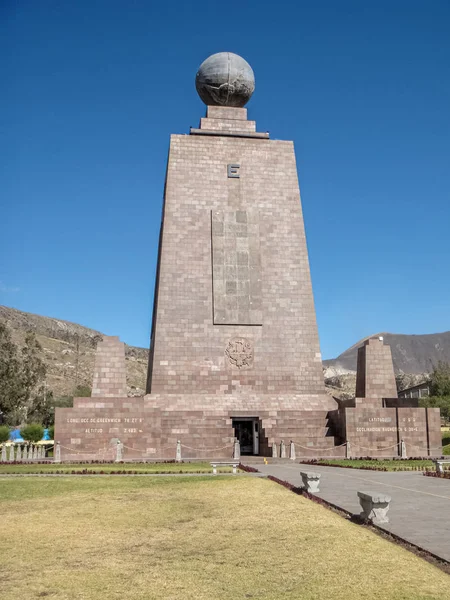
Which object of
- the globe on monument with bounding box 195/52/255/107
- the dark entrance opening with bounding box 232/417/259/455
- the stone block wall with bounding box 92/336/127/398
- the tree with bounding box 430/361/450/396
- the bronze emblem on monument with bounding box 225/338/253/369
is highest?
the globe on monument with bounding box 195/52/255/107

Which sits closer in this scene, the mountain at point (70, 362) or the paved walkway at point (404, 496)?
the paved walkway at point (404, 496)

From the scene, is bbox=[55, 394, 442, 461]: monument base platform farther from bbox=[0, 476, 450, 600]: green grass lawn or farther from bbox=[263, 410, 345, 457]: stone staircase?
bbox=[0, 476, 450, 600]: green grass lawn

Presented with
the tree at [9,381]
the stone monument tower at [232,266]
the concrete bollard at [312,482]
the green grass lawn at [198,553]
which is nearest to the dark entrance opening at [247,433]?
the stone monument tower at [232,266]

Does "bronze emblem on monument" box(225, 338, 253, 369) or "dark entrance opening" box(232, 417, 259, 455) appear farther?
"bronze emblem on monument" box(225, 338, 253, 369)

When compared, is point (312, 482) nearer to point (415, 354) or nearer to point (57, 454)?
point (57, 454)

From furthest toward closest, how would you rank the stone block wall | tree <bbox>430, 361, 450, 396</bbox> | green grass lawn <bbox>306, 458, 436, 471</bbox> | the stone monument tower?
1. tree <bbox>430, 361, 450, 396</bbox>
2. the stone monument tower
3. the stone block wall
4. green grass lawn <bbox>306, 458, 436, 471</bbox>

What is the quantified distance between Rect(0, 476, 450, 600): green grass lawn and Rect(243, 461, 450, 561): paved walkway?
0.54 m

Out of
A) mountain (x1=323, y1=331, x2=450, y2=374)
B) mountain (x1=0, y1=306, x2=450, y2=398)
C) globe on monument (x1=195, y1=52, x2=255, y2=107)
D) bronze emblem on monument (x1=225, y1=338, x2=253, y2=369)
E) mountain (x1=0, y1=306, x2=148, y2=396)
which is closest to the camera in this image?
bronze emblem on monument (x1=225, y1=338, x2=253, y2=369)

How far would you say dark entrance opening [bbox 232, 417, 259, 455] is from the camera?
91.7 feet

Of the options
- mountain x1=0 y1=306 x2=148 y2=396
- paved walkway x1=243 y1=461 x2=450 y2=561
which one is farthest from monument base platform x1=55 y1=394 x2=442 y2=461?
mountain x1=0 y1=306 x2=148 y2=396

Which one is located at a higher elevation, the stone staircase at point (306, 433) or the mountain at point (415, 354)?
the mountain at point (415, 354)

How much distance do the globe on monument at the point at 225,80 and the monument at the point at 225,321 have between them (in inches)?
2.5

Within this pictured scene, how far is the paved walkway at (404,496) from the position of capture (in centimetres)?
841

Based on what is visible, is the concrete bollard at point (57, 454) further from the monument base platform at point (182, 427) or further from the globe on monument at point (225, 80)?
the globe on monument at point (225, 80)
